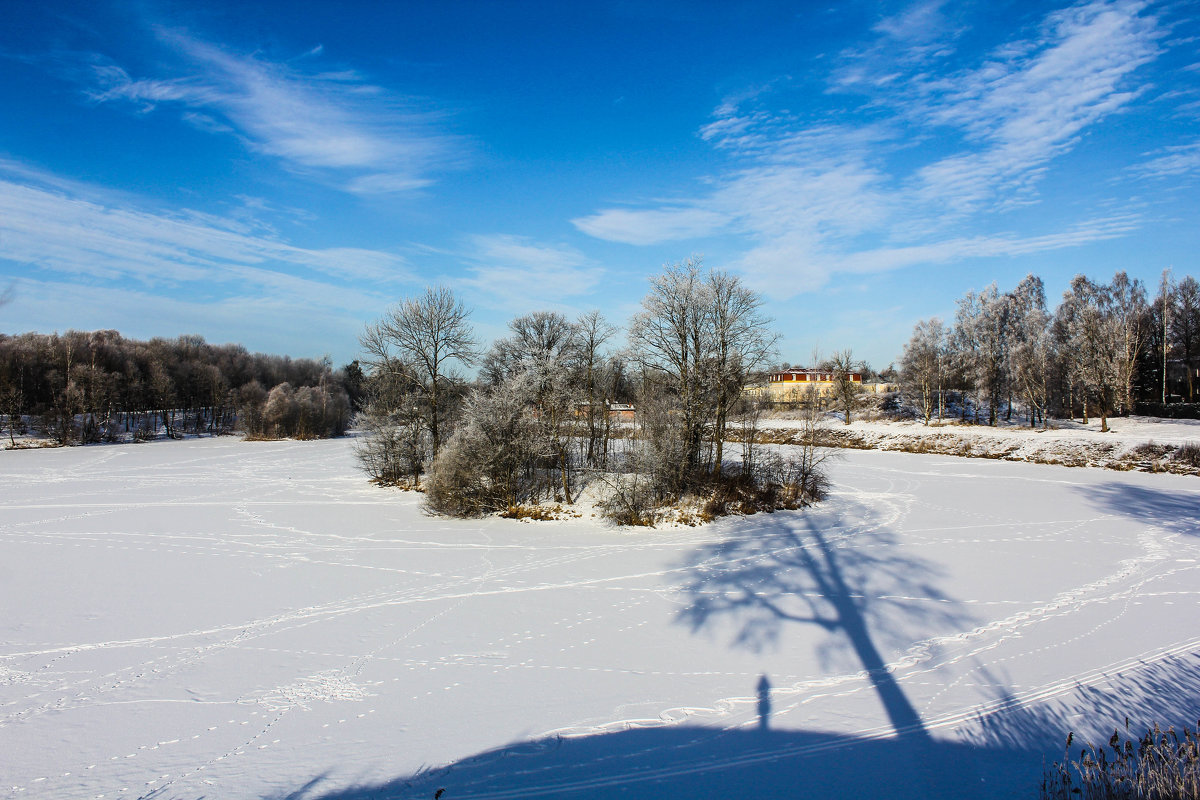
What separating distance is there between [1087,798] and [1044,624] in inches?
216

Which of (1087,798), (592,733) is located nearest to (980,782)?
(1087,798)

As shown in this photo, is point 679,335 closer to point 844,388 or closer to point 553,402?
point 553,402

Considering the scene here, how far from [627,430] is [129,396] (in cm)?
5549

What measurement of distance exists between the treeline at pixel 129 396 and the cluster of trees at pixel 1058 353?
55.2 meters

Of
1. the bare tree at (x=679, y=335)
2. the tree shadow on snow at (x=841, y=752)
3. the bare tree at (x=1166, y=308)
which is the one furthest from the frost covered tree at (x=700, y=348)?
the bare tree at (x=1166, y=308)

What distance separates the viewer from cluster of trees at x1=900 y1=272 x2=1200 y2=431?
129 feet

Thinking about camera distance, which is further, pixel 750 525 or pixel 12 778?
pixel 750 525

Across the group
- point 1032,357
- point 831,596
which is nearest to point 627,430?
point 831,596

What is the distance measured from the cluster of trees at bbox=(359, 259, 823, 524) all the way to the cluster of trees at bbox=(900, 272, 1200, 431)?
29.2 meters

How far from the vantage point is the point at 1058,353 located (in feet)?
137

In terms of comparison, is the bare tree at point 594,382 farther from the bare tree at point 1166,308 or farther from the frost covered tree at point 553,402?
the bare tree at point 1166,308

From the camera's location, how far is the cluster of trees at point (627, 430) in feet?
59.3

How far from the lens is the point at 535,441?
1833 cm

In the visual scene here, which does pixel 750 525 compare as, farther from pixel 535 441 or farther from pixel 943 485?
pixel 943 485
